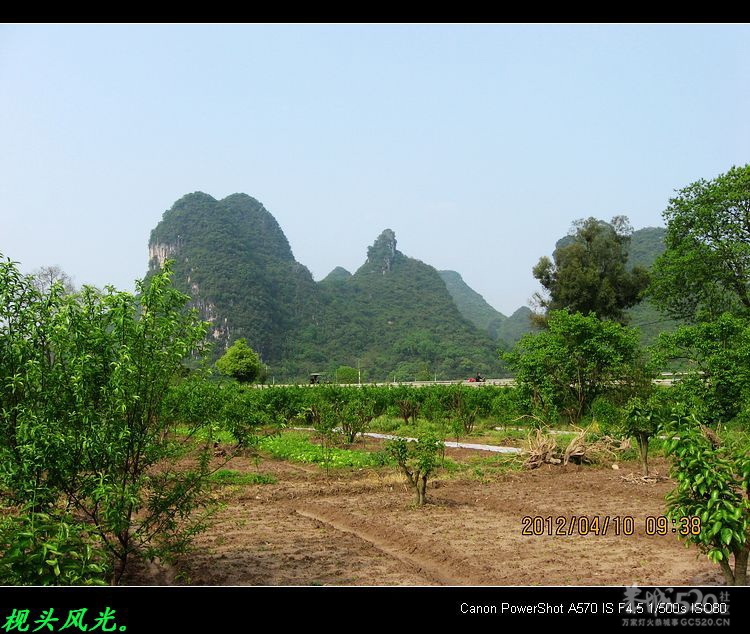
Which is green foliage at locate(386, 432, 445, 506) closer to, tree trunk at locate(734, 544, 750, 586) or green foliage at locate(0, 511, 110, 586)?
tree trunk at locate(734, 544, 750, 586)

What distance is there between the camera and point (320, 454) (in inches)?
620

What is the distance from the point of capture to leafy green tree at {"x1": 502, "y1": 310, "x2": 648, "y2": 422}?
67.7 ft

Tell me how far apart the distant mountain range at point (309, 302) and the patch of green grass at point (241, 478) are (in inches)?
1774

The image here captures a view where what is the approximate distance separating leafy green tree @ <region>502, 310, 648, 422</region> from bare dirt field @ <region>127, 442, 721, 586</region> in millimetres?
9788

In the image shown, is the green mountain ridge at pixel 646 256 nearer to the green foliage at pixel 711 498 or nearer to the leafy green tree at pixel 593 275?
the leafy green tree at pixel 593 275

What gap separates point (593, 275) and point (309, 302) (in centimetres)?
5259

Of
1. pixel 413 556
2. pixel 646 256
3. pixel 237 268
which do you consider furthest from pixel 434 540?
pixel 237 268

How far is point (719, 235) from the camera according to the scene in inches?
949

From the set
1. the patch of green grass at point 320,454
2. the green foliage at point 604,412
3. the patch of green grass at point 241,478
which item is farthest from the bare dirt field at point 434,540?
the green foliage at point 604,412

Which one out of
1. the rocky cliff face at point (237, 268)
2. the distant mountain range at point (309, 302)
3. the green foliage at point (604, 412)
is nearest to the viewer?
the green foliage at point (604, 412)

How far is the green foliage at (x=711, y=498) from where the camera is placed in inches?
178

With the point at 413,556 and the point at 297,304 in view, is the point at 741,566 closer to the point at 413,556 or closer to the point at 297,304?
the point at 413,556
